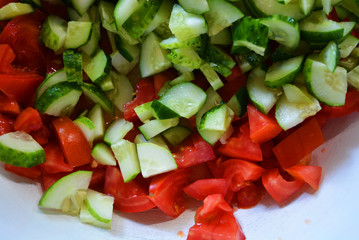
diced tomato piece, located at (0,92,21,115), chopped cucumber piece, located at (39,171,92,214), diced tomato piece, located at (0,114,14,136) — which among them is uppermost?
diced tomato piece, located at (0,92,21,115)

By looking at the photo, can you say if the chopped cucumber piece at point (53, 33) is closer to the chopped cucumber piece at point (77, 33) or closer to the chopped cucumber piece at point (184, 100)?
the chopped cucumber piece at point (77, 33)

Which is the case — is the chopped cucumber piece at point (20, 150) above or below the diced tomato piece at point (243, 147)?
above

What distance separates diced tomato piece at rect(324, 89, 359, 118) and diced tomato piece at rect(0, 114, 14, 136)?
1.73 m

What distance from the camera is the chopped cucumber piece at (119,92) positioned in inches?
91.0

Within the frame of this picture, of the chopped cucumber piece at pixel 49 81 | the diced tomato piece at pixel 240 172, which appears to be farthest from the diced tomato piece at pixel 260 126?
the chopped cucumber piece at pixel 49 81

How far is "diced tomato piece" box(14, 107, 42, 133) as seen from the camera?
2080mm

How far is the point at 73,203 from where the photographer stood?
2.05m

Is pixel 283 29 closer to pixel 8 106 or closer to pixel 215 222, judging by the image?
pixel 215 222

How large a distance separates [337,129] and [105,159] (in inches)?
52.0

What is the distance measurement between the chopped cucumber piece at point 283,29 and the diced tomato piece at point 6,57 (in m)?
1.36

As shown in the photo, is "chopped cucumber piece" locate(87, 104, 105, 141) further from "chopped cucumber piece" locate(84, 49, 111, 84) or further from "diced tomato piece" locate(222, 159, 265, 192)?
"diced tomato piece" locate(222, 159, 265, 192)

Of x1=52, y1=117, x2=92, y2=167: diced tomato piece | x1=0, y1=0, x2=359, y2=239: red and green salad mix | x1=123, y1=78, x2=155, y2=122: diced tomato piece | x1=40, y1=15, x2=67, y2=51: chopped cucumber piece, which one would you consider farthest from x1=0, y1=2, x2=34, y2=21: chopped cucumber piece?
x1=123, y1=78, x2=155, y2=122: diced tomato piece

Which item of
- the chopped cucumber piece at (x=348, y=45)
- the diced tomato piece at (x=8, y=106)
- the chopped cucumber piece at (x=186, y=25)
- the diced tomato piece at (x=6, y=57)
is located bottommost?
the diced tomato piece at (x=8, y=106)

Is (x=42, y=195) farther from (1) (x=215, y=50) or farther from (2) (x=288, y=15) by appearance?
(2) (x=288, y=15)
